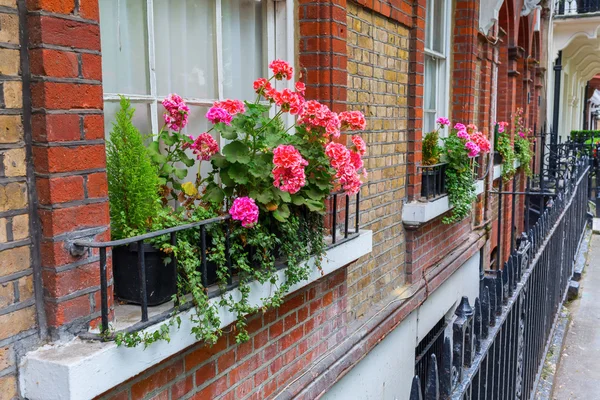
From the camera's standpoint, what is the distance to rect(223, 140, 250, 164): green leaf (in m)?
2.33

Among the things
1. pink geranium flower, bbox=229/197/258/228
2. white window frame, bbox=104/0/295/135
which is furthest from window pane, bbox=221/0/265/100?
pink geranium flower, bbox=229/197/258/228

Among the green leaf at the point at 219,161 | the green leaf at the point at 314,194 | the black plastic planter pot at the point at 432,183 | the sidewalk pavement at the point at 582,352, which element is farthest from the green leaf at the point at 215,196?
the black plastic planter pot at the point at 432,183

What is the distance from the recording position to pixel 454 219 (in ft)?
17.6

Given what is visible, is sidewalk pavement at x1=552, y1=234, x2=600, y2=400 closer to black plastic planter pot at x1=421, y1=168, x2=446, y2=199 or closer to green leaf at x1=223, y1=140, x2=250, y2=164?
black plastic planter pot at x1=421, y1=168, x2=446, y2=199

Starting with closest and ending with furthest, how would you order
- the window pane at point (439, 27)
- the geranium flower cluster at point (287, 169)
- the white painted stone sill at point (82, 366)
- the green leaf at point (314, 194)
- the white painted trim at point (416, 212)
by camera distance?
the white painted stone sill at point (82, 366) → the geranium flower cluster at point (287, 169) → the green leaf at point (314, 194) → the white painted trim at point (416, 212) → the window pane at point (439, 27)

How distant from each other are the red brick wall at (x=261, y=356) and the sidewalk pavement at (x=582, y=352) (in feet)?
4.82

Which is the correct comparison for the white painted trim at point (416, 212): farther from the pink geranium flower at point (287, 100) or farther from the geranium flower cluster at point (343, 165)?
the pink geranium flower at point (287, 100)

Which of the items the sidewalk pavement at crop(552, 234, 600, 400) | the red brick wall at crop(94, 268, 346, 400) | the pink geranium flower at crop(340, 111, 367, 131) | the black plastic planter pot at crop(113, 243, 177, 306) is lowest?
the sidewalk pavement at crop(552, 234, 600, 400)

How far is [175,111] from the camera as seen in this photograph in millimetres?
2289

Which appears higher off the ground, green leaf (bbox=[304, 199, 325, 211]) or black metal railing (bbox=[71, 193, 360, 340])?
green leaf (bbox=[304, 199, 325, 211])

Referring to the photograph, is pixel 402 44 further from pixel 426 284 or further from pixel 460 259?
pixel 460 259

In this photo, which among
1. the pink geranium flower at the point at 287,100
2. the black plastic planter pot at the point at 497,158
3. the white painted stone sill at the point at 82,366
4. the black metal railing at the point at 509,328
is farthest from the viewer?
the black plastic planter pot at the point at 497,158

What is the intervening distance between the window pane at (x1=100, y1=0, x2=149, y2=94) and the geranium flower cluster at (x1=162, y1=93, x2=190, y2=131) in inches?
7.3

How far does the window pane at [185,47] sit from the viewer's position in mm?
2477
